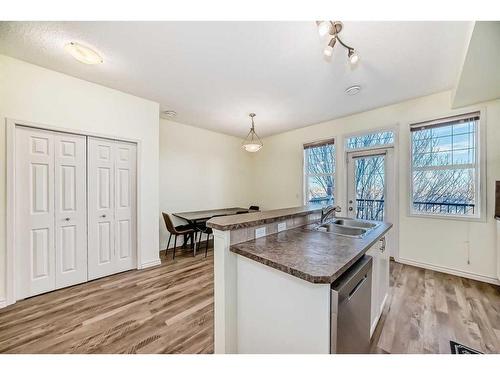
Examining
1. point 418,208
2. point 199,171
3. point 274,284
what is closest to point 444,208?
point 418,208

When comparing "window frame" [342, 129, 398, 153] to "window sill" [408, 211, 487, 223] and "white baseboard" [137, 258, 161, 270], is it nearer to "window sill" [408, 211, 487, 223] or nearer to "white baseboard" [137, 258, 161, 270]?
"window sill" [408, 211, 487, 223]

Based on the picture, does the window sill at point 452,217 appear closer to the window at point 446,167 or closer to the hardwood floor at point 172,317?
the window at point 446,167

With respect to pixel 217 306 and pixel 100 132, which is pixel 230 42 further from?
pixel 217 306

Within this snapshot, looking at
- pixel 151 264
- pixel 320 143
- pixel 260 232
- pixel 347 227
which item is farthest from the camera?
pixel 320 143

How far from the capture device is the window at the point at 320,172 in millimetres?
4363

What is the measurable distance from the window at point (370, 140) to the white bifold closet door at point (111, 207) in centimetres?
394

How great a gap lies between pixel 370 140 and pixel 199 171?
11.9 feet

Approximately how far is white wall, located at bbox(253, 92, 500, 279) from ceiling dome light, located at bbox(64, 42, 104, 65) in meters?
3.59

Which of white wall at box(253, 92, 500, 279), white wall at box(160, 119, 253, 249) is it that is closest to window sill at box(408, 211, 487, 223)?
white wall at box(253, 92, 500, 279)

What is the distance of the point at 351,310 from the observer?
114 centimetres

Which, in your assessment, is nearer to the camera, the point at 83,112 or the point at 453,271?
the point at 83,112

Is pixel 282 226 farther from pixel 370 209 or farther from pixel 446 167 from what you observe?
pixel 446 167

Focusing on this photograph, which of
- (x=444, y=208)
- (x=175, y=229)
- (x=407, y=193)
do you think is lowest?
(x=175, y=229)
